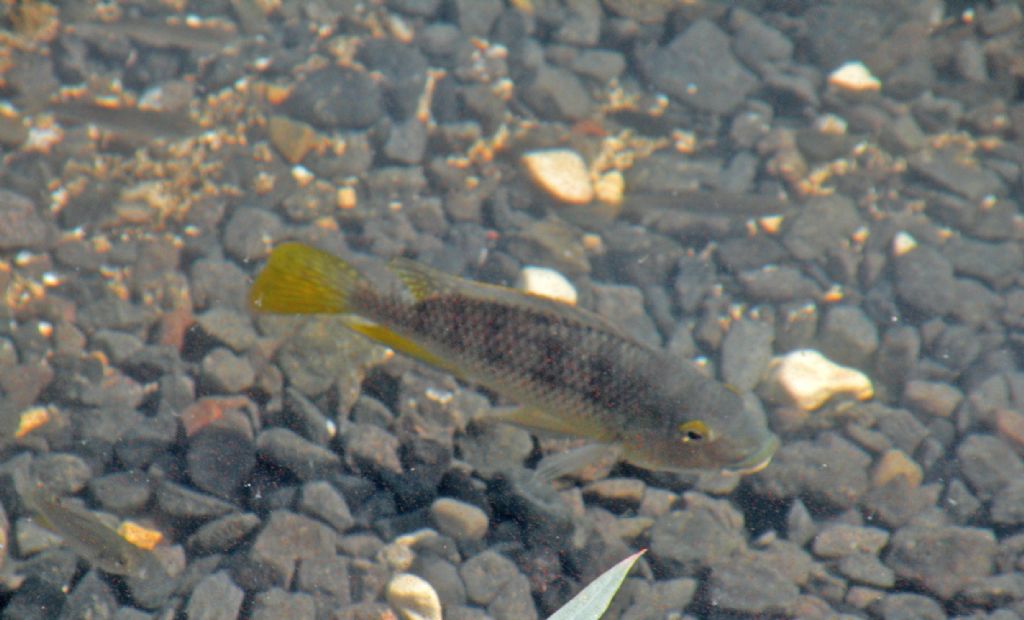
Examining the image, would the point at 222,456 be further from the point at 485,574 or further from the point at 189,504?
the point at 485,574

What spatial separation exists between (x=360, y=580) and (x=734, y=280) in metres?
3.54

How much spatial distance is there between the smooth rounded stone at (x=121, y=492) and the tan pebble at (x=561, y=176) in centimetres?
348

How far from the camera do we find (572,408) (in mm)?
2998

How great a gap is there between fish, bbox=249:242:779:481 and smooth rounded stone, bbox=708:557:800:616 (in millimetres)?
697

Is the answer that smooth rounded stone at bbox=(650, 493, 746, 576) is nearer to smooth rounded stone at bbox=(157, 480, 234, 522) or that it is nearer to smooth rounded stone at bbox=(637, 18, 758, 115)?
smooth rounded stone at bbox=(157, 480, 234, 522)

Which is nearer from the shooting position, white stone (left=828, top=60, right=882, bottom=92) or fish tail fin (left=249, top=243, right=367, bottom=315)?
fish tail fin (left=249, top=243, right=367, bottom=315)

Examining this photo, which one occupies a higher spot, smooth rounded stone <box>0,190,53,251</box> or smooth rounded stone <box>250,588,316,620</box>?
smooth rounded stone <box>0,190,53,251</box>

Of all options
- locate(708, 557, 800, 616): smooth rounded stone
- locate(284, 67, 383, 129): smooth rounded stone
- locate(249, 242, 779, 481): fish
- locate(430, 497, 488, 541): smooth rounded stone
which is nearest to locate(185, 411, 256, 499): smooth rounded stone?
locate(430, 497, 488, 541): smooth rounded stone

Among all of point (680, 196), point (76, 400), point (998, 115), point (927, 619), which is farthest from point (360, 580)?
point (998, 115)

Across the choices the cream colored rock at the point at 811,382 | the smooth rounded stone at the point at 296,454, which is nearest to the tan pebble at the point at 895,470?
the cream colored rock at the point at 811,382

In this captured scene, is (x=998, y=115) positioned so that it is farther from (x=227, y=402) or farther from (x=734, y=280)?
(x=227, y=402)

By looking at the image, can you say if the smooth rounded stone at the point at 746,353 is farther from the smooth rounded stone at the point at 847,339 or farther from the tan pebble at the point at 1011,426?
the tan pebble at the point at 1011,426

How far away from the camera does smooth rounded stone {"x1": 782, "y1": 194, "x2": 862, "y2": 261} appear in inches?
229

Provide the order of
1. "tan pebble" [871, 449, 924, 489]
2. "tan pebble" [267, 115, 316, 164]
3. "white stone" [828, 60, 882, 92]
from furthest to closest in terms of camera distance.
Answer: "white stone" [828, 60, 882, 92]
"tan pebble" [267, 115, 316, 164]
"tan pebble" [871, 449, 924, 489]
